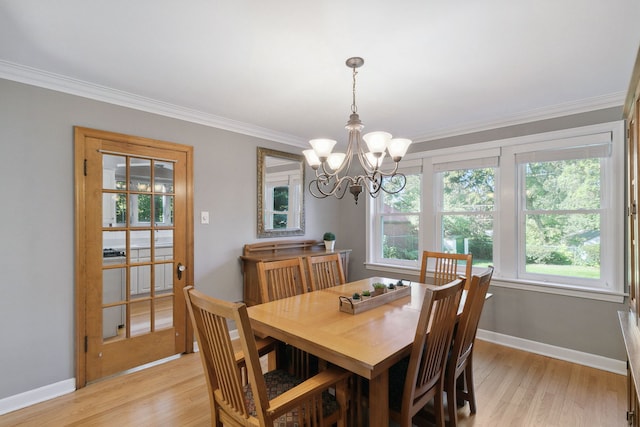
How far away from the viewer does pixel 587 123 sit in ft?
9.35

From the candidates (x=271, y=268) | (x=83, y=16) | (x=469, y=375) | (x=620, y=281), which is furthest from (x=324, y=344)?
(x=620, y=281)

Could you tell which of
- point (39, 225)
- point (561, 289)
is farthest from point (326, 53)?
point (561, 289)

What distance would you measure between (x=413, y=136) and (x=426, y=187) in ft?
2.22

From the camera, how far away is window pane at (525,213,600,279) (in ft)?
9.51

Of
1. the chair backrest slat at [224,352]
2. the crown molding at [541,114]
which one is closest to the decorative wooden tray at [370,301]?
the chair backrest slat at [224,352]

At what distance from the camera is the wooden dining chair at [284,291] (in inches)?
80.2

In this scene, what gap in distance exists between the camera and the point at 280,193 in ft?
13.2

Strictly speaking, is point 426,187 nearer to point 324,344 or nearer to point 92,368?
point 324,344

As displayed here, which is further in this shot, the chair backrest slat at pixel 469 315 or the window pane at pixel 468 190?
the window pane at pixel 468 190

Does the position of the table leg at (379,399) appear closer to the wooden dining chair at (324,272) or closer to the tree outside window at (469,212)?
the wooden dining chair at (324,272)

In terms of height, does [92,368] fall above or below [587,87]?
below

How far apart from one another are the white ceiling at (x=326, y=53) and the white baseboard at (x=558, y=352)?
88.0 inches

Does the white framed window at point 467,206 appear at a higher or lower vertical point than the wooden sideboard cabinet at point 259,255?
higher

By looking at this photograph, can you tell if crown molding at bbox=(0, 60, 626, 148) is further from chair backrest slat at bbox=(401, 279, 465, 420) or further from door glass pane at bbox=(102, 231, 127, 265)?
chair backrest slat at bbox=(401, 279, 465, 420)
